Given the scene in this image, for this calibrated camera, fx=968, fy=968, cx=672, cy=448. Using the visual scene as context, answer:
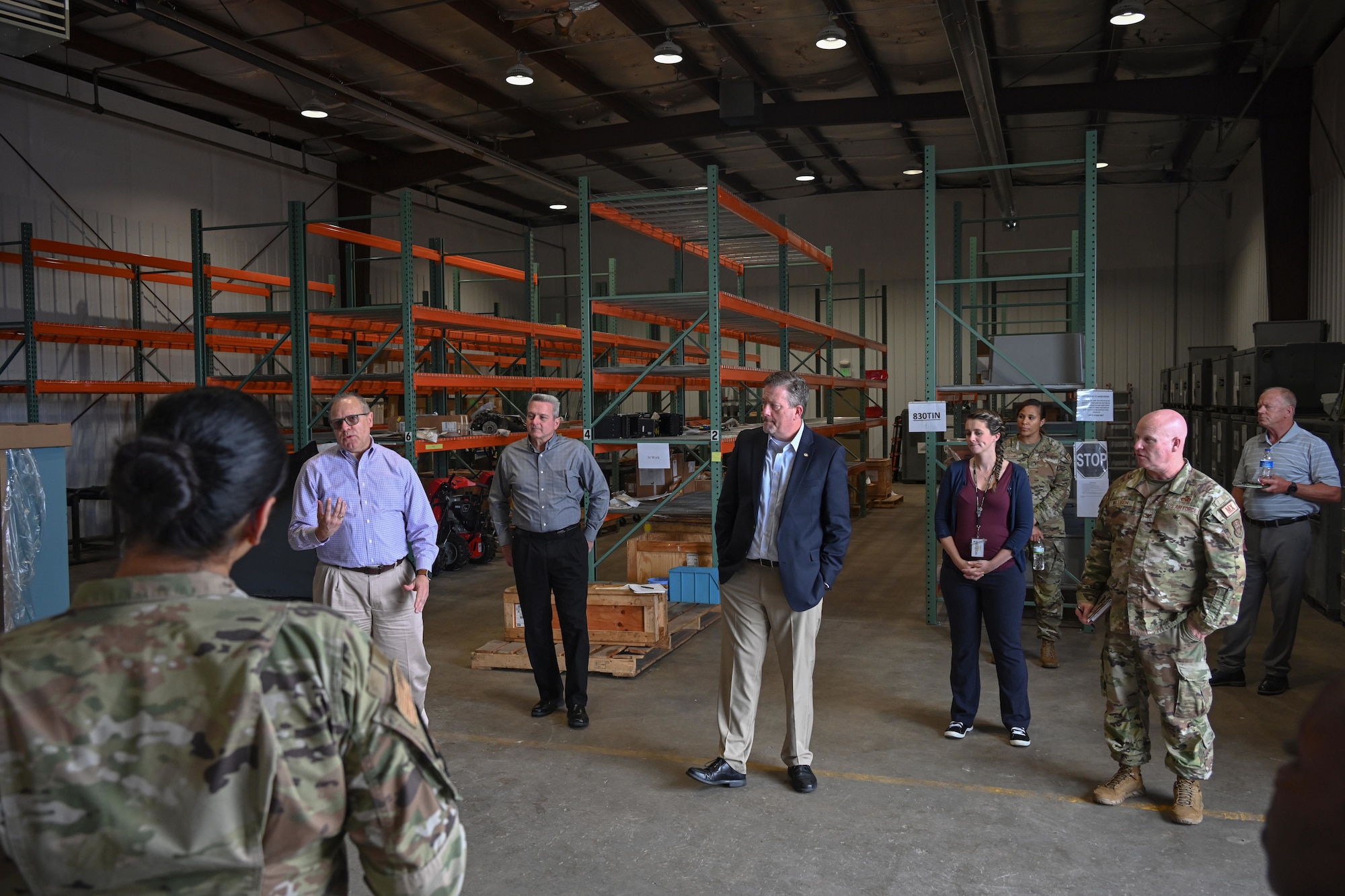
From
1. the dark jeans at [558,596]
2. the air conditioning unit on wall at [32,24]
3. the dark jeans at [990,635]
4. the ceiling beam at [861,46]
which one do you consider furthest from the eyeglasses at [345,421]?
the ceiling beam at [861,46]

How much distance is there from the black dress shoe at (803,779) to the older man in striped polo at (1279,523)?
3.26m

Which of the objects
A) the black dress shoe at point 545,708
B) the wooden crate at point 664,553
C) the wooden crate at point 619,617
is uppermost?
the wooden crate at point 664,553

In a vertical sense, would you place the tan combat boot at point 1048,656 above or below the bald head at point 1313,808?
below

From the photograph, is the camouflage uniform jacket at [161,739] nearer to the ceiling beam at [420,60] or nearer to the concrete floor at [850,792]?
the concrete floor at [850,792]

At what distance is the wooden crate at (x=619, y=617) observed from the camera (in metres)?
7.25

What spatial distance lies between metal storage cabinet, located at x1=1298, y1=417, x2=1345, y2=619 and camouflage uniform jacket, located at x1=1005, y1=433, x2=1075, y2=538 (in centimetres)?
256

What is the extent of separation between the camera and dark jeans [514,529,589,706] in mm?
5707

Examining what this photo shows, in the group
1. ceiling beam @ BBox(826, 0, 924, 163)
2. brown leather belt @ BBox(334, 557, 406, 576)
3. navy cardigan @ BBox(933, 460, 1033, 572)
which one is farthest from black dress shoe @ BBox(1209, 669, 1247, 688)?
ceiling beam @ BBox(826, 0, 924, 163)

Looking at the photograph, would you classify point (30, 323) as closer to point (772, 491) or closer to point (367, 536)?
point (367, 536)

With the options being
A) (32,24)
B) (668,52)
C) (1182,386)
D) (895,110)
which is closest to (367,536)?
(32,24)

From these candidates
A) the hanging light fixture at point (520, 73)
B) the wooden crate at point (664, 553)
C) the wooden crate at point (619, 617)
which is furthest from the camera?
the hanging light fixture at point (520, 73)

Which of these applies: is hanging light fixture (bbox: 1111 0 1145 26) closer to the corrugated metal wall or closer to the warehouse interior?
the warehouse interior

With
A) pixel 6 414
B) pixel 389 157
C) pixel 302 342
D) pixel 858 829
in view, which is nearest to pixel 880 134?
pixel 389 157

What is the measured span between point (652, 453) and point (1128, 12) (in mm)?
6999
